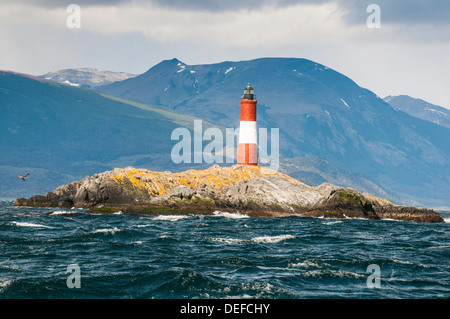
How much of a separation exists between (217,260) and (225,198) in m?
43.5

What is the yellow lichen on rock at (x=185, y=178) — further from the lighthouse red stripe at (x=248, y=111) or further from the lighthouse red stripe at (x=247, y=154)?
the lighthouse red stripe at (x=248, y=111)

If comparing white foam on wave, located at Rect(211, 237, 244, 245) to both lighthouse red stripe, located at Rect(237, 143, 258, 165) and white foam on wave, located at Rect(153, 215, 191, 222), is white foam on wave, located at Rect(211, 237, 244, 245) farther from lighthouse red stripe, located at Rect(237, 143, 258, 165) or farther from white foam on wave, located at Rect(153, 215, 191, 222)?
lighthouse red stripe, located at Rect(237, 143, 258, 165)

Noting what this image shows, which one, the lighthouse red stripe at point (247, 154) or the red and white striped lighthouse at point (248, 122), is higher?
the red and white striped lighthouse at point (248, 122)

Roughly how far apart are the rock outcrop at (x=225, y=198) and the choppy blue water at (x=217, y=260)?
50.6 feet

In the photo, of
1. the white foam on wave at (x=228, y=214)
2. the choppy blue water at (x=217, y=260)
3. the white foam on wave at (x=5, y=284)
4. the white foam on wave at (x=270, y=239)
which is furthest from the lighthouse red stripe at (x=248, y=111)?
the white foam on wave at (x=5, y=284)

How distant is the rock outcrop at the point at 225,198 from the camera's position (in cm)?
8146

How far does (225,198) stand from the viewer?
85062 mm

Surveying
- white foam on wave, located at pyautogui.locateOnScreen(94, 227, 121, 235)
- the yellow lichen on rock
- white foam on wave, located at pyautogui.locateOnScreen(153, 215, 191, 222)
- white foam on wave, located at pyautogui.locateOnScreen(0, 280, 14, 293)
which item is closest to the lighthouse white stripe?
the yellow lichen on rock

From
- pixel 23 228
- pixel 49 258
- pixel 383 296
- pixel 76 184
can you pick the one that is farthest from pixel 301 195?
pixel 383 296

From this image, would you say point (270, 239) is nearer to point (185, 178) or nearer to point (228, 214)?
point (228, 214)

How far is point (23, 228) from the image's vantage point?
59.5 meters

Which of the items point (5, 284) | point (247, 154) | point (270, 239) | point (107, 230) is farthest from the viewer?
point (247, 154)

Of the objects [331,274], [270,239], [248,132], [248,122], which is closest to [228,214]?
[248,132]
